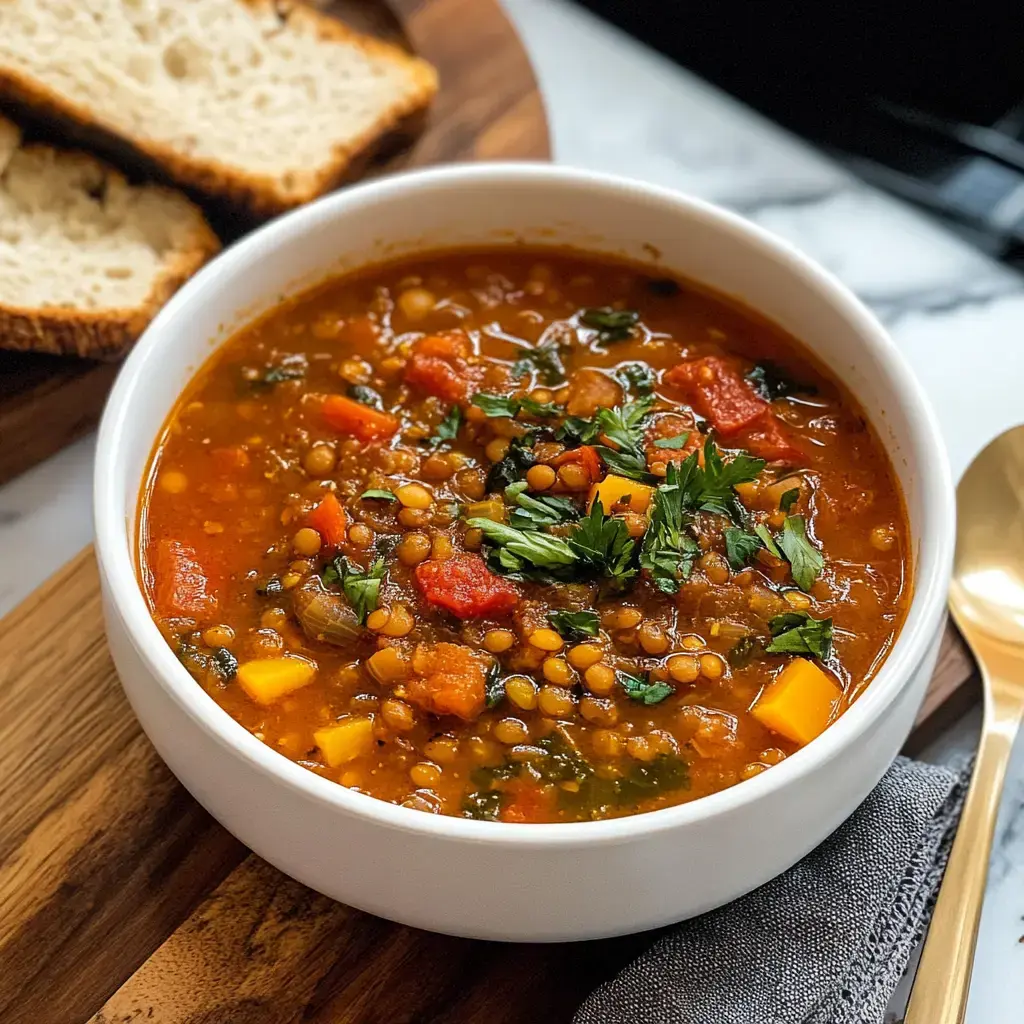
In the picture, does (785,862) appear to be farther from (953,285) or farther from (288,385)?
(953,285)

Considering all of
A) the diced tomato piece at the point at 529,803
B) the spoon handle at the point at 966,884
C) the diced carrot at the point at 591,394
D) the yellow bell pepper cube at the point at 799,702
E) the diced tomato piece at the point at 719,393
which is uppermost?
the diced tomato piece at the point at 719,393

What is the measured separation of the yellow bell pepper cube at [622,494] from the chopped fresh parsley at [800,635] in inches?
13.2

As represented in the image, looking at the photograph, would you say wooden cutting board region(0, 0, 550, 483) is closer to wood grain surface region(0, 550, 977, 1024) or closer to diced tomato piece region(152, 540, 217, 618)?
diced tomato piece region(152, 540, 217, 618)

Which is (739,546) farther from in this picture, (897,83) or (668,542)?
(897,83)

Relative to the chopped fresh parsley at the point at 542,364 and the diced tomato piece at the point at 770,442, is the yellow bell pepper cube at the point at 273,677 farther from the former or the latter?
the diced tomato piece at the point at 770,442

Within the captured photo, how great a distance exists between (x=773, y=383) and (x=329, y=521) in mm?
Result: 985

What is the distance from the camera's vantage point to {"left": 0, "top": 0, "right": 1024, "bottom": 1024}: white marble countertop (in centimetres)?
302

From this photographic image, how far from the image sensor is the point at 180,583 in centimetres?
241

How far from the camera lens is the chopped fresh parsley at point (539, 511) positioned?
2449mm

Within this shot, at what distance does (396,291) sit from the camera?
2.91 meters

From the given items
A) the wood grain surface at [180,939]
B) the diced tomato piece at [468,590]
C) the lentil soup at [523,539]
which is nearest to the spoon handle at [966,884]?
the lentil soup at [523,539]

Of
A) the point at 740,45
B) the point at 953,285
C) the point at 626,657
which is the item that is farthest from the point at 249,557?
the point at 740,45

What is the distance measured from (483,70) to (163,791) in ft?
7.34

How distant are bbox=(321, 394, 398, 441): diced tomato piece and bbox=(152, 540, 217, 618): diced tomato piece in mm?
403
